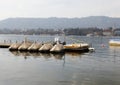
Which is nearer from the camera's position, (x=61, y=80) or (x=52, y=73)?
(x=61, y=80)

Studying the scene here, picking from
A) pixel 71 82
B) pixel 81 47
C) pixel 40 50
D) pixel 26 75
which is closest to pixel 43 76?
pixel 26 75

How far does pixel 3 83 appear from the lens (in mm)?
34750

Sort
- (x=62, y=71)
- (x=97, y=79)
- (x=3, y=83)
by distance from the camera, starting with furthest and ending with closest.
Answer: (x=62, y=71)
(x=97, y=79)
(x=3, y=83)

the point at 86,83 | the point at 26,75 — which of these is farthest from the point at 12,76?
the point at 86,83

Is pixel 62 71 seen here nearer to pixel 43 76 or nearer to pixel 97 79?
pixel 43 76

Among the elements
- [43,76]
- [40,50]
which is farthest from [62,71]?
[40,50]

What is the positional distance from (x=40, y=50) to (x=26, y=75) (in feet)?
123

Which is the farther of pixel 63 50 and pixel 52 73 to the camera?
pixel 63 50

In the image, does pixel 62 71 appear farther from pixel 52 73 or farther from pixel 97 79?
pixel 97 79

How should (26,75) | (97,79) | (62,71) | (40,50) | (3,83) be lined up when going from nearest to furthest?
(3,83), (97,79), (26,75), (62,71), (40,50)

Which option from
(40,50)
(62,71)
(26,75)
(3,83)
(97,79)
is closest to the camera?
(3,83)

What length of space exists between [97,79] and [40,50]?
41.5 meters

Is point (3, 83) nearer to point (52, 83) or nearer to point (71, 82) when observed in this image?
point (52, 83)

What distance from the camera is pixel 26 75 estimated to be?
40250 millimetres
